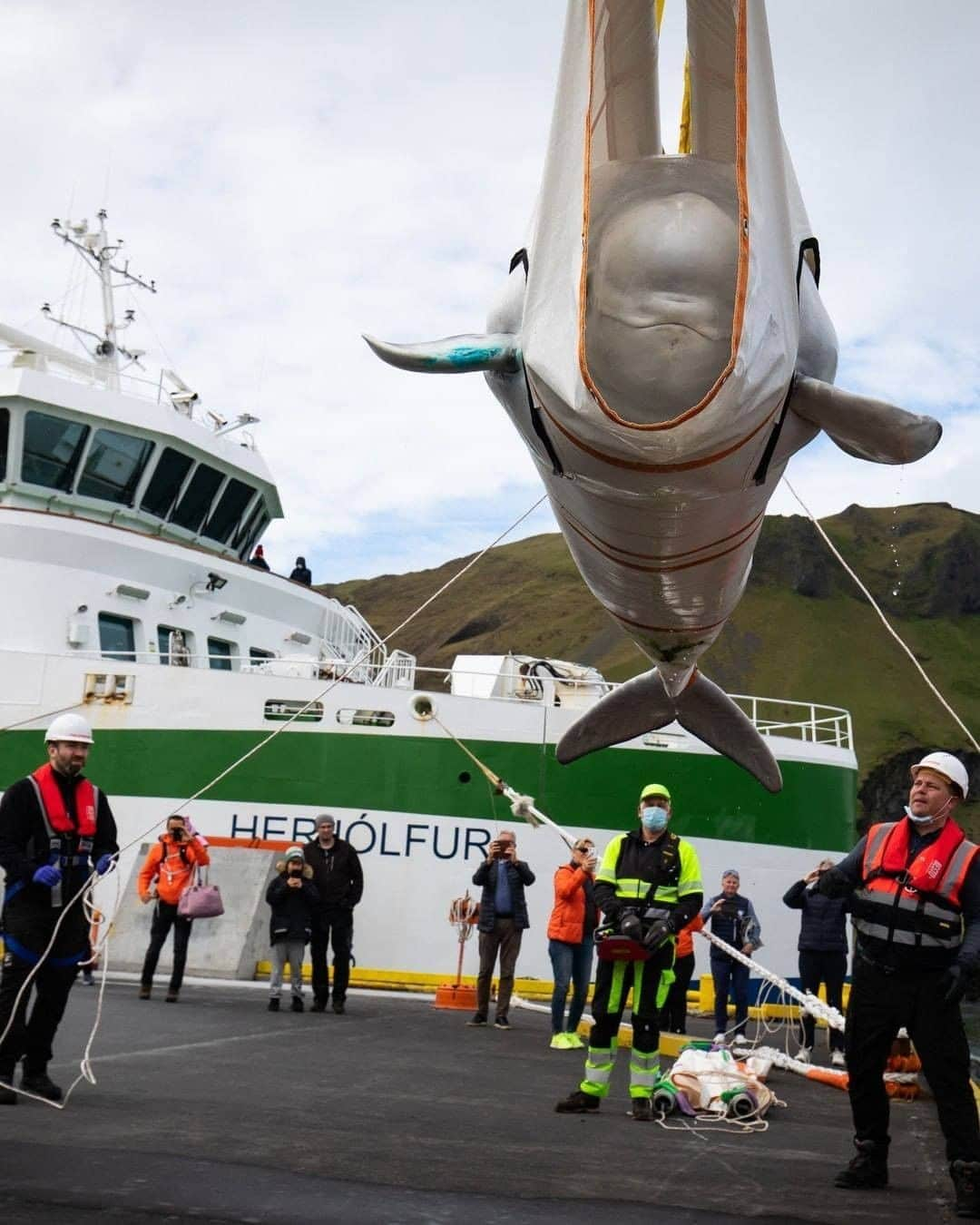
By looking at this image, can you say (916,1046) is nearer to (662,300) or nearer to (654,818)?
(654,818)

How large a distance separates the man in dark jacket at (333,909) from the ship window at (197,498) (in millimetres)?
7318

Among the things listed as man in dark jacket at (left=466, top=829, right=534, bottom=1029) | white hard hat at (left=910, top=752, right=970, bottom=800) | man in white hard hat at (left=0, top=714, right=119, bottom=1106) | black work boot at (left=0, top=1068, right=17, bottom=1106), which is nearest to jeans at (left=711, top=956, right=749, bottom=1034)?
man in dark jacket at (left=466, top=829, right=534, bottom=1029)

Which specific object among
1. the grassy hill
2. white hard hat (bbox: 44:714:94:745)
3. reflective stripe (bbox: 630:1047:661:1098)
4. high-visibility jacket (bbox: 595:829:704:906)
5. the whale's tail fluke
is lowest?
reflective stripe (bbox: 630:1047:661:1098)

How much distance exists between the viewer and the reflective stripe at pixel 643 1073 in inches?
260

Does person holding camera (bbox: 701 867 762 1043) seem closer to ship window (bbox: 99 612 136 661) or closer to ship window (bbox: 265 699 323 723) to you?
ship window (bbox: 265 699 323 723)

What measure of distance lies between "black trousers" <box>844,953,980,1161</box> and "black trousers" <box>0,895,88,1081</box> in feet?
11.3

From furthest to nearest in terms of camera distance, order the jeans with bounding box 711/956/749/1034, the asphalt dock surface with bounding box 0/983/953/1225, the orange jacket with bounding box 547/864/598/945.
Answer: the jeans with bounding box 711/956/749/1034 < the orange jacket with bounding box 547/864/598/945 < the asphalt dock surface with bounding box 0/983/953/1225

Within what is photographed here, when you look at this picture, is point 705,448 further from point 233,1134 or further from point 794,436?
point 233,1134

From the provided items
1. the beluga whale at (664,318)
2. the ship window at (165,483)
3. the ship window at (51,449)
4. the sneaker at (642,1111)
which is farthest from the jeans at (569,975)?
the ship window at (51,449)

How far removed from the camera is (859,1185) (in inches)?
201

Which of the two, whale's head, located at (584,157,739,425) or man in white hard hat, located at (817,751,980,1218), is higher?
whale's head, located at (584,157,739,425)

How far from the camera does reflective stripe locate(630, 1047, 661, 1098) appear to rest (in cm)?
661

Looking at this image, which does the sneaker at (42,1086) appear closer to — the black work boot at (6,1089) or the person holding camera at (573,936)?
the black work boot at (6,1089)

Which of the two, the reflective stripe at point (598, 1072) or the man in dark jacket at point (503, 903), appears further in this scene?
the man in dark jacket at point (503, 903)
